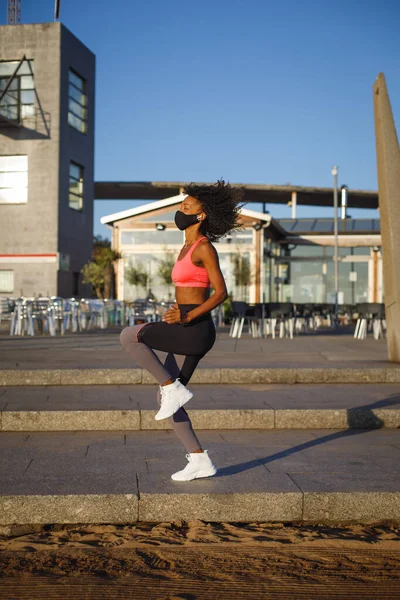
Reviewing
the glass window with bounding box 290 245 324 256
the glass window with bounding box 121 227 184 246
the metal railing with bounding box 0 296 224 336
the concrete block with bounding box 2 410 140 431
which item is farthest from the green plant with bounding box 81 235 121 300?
the concrete block with bounding box 2 410 140 431

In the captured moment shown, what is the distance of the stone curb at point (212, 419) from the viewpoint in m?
7.19

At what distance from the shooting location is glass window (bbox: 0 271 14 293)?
105 feet

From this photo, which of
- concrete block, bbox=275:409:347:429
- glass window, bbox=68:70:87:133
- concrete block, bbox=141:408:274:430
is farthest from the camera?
glass window, bbox=68:70:87:133

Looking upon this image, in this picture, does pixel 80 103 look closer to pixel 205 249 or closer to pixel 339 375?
pixel 339 375

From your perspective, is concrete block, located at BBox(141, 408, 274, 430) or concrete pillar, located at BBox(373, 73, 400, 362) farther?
concrete pillar, located at BBox(373, 73, 400, 362)

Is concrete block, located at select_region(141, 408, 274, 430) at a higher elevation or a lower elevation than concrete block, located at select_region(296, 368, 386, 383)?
lower

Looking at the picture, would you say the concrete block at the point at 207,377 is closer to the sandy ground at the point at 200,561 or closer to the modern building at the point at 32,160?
the sandy ground at the point at 200,561

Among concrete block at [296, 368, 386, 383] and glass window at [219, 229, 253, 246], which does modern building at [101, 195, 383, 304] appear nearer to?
glass window at [219, 229, 253, 246]

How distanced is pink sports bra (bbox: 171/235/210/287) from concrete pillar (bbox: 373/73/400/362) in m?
7.41

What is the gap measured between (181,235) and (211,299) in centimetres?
3117

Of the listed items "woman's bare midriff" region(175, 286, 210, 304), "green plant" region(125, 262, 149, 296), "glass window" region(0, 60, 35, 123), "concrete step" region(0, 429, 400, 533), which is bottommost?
"concrete step" region(0, 429, 400, 533)

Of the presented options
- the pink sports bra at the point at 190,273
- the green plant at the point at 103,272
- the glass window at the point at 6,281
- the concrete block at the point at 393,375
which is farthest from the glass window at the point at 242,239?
the pink sports bra at the point at 190,273

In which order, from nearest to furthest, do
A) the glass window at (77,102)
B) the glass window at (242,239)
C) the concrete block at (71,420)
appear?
the concrete block at (71,420), the glass window at (77,102), the glass window at (242,239)

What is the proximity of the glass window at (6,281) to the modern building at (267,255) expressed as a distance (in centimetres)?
493
